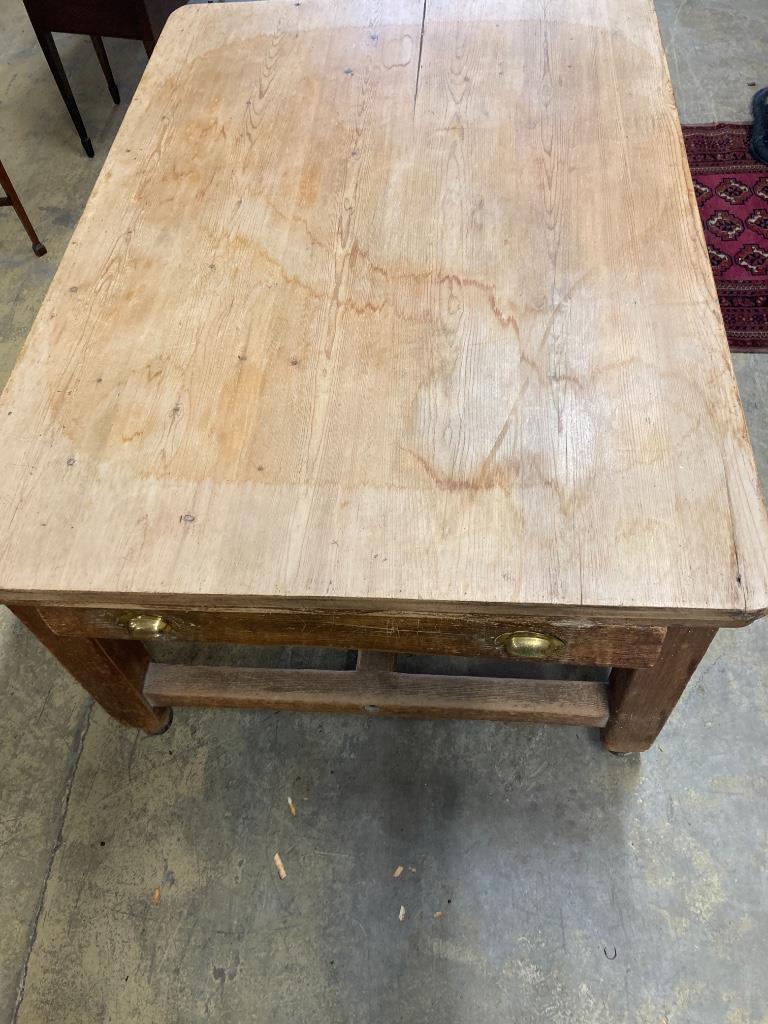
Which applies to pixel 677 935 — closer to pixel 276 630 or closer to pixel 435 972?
pixel 435 972

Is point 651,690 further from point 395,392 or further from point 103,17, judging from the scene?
point 103,17

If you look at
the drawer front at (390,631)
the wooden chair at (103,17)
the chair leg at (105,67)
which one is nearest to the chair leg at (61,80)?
the wooden chair at (103,17)

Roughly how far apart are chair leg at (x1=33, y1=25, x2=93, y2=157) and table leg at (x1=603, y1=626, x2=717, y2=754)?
2419 mm

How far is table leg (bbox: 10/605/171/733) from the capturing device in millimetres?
1103

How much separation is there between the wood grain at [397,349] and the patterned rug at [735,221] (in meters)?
0.79

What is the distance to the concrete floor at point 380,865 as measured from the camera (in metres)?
1.18

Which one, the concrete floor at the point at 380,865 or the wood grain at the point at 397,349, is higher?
the wood grain at the point at 397,349

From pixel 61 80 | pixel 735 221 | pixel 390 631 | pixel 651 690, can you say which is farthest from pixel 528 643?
pixel 61 80

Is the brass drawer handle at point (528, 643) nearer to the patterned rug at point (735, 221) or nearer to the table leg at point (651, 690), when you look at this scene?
the table leg at point (651, 690)

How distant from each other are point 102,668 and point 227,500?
1.50ft

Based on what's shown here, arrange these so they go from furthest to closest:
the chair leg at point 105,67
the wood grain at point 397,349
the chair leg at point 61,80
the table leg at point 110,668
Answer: the chair leg at point 105,67 < the chair leg at point 61,80 < the table leg at point 110,668 < the wood grain at point 397,349

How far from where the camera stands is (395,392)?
100 centimetres

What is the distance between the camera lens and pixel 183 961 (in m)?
1.22

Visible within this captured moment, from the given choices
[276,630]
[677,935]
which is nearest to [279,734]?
[276,630]
